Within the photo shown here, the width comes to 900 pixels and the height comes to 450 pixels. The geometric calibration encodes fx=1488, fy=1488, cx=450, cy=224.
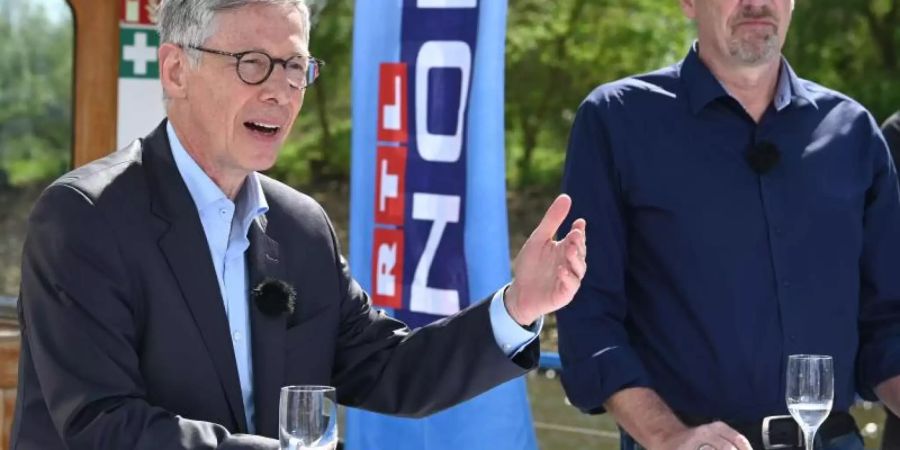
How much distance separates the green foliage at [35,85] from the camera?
9961mm

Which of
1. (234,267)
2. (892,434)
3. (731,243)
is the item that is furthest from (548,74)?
(234,267)

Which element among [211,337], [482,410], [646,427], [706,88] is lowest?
[482,410]

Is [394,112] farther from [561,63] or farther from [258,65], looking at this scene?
[561,63]

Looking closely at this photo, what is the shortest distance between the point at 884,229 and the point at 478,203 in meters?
1.76

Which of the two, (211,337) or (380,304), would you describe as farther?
(380,304)

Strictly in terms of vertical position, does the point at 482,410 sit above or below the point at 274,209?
below

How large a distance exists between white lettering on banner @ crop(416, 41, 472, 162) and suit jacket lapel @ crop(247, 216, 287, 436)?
7.17 feet

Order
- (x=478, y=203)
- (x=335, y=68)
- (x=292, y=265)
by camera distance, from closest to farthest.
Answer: (x=292, y=265), (x=478, y=203), (x=335, y=68)

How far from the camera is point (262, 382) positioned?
2543 millimetres

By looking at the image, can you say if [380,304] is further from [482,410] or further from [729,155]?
[729,155]

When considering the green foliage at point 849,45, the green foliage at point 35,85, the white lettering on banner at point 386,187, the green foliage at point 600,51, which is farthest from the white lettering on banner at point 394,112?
the green foliage at point 600,51

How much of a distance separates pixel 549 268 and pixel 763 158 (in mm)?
805

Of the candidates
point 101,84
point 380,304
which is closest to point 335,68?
point 101,84

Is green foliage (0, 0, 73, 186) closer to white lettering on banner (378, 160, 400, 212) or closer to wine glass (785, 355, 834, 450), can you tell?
white lettering on banner (378, 160, 400, 212)
